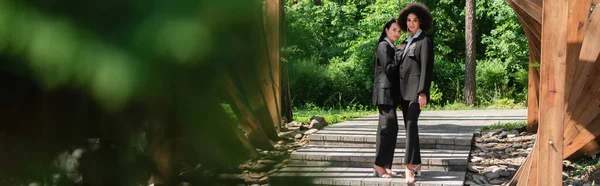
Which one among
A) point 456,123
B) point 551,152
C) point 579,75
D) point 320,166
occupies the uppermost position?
point 320,166

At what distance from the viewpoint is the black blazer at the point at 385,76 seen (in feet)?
17.1

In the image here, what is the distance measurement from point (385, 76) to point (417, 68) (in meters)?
0.25

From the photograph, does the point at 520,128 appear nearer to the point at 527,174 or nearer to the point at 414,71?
the point at 527,174

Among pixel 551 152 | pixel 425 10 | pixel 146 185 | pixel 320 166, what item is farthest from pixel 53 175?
pixel 425 10

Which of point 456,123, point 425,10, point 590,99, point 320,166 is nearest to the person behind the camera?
point 320,166

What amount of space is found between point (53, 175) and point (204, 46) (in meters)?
0.11

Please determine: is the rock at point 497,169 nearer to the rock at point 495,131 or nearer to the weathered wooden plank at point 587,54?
the weathered wooden plank at point 587,54

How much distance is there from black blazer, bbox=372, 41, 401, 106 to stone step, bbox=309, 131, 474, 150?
6.35 feet

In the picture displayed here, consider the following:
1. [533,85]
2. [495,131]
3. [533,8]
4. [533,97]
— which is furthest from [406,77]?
[495,131]

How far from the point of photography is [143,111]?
348 mm

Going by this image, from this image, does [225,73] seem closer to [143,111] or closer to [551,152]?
[143,111]

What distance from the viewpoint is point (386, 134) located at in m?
5.55

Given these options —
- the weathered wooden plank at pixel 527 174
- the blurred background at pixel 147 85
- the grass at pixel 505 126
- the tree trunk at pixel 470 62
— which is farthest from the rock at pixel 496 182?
the tree trunk at pixel 470 62

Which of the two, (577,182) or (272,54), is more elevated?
(272,54)
